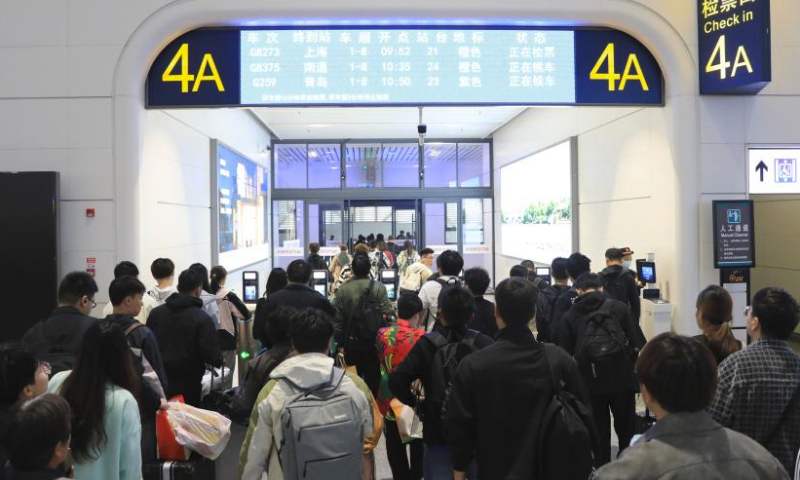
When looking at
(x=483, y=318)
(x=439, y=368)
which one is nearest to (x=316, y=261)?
(x=483, y=318)

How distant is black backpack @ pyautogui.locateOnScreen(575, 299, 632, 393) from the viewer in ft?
12.1

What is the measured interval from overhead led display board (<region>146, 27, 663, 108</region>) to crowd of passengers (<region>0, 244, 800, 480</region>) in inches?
108

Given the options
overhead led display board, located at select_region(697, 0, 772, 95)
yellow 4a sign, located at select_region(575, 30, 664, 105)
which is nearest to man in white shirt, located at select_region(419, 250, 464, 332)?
yellow 4a sign, located at select_region(575, 30, 664, 105)

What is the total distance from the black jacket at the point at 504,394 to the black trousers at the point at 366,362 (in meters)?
2.34

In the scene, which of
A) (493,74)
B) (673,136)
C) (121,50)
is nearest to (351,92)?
(493,74)

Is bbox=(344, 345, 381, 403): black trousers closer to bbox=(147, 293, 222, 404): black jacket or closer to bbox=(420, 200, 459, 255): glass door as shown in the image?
bbox=(147, 293, 222, 404): black jacket

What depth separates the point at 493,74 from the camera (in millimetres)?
6012

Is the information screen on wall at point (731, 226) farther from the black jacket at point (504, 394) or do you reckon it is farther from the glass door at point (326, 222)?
the glass door at point (326, 222)

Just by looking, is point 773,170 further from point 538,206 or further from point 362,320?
point 538,206

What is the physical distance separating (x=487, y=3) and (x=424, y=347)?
4.26 meters

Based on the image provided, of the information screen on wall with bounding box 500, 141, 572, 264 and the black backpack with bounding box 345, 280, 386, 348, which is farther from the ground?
the information screen on wall with bounding box 500, 141, 572, 264

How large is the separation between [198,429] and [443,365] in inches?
47.2

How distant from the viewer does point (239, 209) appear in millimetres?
10672

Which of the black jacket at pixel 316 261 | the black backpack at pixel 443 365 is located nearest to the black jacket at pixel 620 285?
the black backpack at pixel 443 365
